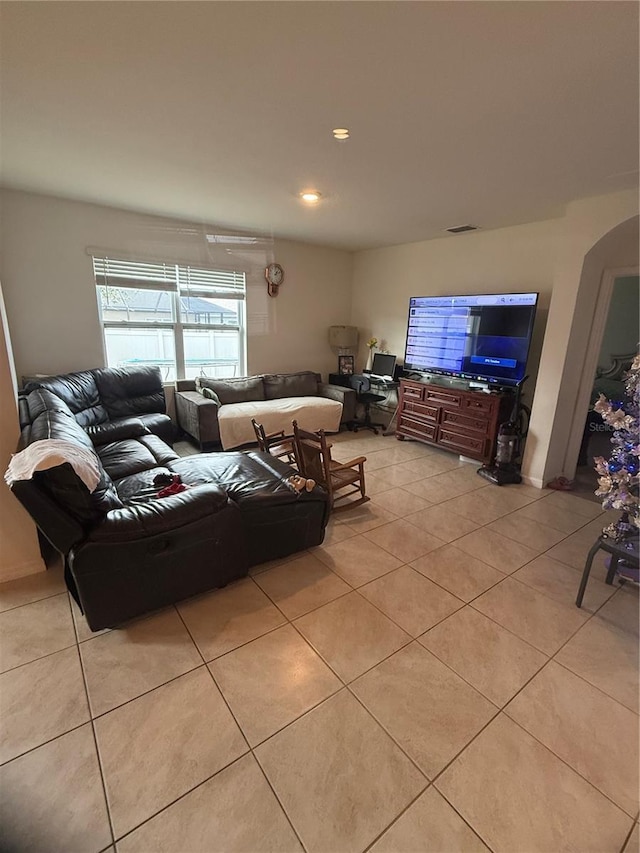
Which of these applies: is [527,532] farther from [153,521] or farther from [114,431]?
[114,431]

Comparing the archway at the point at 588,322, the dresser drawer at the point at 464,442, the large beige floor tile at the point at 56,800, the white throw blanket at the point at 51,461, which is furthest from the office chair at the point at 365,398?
the large beige floor tile at the point at 56,800

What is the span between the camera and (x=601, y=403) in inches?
78.4

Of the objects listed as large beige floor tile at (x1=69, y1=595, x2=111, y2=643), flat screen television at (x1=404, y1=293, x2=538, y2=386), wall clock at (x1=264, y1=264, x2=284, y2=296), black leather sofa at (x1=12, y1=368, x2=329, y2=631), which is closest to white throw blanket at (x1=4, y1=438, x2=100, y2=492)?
black leather sofa at (x1=12, y1=368, x2=329, y2=631)

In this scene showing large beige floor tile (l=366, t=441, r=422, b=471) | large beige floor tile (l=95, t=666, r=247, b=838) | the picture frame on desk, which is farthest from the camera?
the picture frame on desk

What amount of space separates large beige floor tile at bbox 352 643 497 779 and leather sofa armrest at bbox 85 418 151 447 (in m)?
2.85

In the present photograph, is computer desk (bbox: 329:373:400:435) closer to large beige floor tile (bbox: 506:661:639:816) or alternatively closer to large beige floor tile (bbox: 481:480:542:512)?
large beige floor tile (bbox: 481:480:542:512)

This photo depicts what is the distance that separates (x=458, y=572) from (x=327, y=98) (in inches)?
107

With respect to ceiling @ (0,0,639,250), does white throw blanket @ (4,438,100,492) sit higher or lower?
lower

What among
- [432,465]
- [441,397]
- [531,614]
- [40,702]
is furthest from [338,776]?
[441,397]

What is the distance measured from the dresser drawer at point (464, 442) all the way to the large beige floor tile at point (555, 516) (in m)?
0.79

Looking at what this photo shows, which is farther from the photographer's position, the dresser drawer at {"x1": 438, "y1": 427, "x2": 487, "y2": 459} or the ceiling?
the dresser drawer at {"x1": 438, "y1": 427, "x2": 487, "y2": 459}

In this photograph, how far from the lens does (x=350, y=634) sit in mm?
1855

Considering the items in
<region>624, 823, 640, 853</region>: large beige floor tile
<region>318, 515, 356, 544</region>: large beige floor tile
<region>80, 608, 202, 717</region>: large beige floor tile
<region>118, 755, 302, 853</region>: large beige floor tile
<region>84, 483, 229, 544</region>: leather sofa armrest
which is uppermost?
<region>84, 483, 229, 544</region>: leather sofa armrest

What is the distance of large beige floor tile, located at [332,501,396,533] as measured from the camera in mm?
2869
